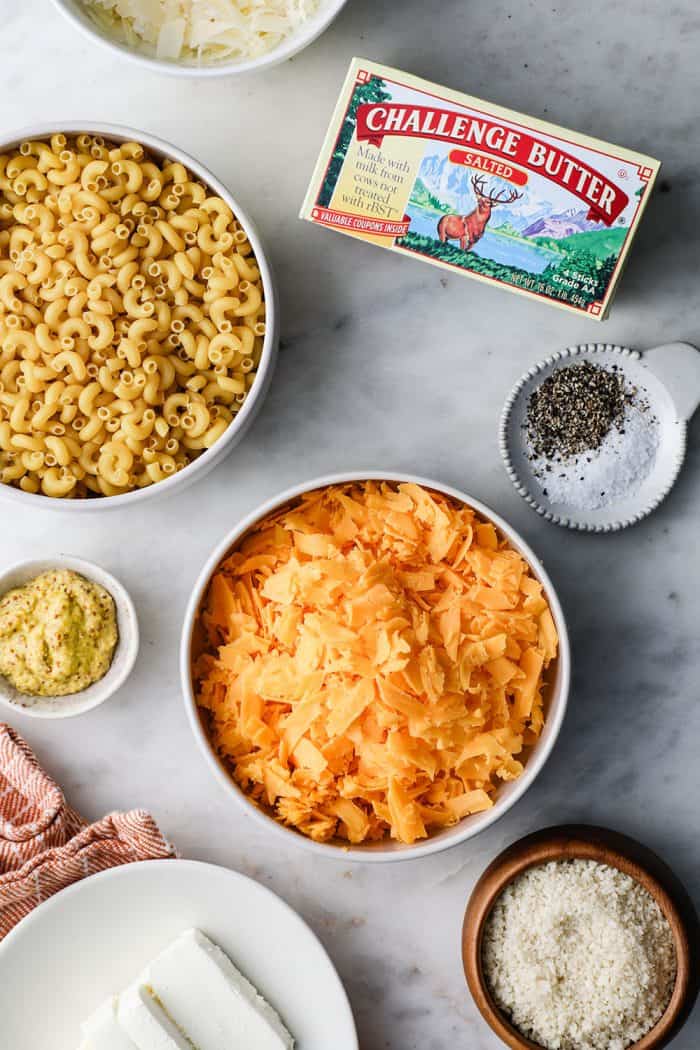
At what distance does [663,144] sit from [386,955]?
5.75 feet

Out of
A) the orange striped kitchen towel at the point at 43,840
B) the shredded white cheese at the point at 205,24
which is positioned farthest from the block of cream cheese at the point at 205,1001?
the shredded white cheese at the point at 205,24

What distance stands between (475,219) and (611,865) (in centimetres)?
121

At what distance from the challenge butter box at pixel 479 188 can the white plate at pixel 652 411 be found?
22 cm

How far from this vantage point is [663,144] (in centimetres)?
210

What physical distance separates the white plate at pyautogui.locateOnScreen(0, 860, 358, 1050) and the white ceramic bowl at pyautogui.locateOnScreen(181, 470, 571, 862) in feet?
0.61

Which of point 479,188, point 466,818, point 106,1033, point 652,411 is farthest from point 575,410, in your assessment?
point 106,1033

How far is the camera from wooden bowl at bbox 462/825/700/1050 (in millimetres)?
1880

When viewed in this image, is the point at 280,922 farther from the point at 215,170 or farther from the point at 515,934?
the point at 215,170

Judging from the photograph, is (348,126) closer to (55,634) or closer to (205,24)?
(205,24)

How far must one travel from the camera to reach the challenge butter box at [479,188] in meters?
1.82

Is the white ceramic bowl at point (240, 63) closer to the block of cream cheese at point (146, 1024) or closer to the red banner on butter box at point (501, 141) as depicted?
the red banner on butter box at point (501, 141)

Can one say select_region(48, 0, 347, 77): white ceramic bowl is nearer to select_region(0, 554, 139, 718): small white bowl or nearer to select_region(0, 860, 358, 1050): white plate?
select_region(0, 554, 139, 718): small white bowl

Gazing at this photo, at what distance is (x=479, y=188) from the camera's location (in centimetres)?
183

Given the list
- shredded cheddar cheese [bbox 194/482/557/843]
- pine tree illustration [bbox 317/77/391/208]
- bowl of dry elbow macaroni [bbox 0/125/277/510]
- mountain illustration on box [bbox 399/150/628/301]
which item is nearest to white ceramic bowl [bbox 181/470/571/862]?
shredded cheddar cheese [bbox 194/482/557/843]
